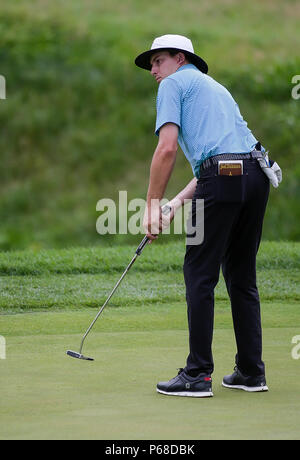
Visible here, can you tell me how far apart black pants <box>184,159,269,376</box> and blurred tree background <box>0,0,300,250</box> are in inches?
466

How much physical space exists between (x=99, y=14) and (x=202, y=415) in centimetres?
1827

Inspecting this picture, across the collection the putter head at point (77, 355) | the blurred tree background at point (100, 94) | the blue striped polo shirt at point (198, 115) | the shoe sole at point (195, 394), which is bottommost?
the shoe sole at point (195, 394)

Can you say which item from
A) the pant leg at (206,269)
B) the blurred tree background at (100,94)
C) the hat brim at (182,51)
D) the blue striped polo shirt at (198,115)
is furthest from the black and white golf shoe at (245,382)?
the blurred tree background at (100,94)

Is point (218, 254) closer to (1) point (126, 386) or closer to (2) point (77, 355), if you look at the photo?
(1) point (126, 386)

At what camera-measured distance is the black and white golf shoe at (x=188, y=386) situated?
3.89 m

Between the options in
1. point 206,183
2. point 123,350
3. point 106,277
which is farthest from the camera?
point 106,277

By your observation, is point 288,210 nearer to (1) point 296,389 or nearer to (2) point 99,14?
(2) point 99,14

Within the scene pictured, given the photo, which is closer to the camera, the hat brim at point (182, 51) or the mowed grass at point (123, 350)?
the mowed grass at point (123, 350)

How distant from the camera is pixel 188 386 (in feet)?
12.9

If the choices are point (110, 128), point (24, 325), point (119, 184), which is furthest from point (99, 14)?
point (24, 325)

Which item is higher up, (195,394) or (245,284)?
(245,284)

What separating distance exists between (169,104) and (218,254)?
0.69 m

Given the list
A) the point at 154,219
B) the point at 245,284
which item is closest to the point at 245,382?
the point at 245,284

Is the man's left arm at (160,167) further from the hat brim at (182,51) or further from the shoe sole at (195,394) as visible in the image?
the shoe sole at (195,394)
